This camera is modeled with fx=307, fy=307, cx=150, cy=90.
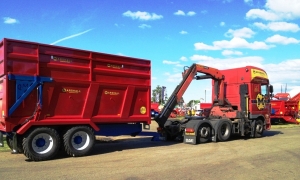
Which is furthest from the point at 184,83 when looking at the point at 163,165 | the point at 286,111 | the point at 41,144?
the point at 286,111

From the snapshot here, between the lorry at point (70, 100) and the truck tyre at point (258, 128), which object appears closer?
the lorry at point (70, 100)

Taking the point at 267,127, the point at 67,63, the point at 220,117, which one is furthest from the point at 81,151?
the point at 267,127

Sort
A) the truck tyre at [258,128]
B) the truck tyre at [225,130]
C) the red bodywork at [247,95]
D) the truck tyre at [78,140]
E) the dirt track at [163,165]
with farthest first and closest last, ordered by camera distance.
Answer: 1. the truck tyre at [258,128]
2. the red bodywork at [247,95]
3. the truck tyre at [225,130]
4. the truck tyre at [78,140]
5. the dirt track at [163,165]

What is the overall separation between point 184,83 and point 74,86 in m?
5.64

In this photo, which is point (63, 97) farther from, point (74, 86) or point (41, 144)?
point (41, 144)

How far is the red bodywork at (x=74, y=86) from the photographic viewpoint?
853cm

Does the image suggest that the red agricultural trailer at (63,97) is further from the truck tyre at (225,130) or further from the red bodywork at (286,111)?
the red bodywork at (286,111)

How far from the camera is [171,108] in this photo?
13.2 meters

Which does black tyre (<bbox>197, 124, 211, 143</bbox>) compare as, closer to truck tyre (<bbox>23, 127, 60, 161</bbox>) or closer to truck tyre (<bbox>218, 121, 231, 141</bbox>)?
truck tyre (<bbox>218, 121, 231, 141</bbox>)

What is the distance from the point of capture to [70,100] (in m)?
9.52

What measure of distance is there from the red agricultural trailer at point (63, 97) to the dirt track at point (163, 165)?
2.11 ft

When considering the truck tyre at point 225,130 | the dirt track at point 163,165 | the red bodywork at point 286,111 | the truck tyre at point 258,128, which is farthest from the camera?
the red bodywork at point 286,111

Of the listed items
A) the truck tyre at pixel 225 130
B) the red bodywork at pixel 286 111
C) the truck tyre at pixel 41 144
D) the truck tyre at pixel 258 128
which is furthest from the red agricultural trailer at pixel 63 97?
the red bodywork at pixel 286 111

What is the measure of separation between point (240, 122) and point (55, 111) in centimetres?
879
